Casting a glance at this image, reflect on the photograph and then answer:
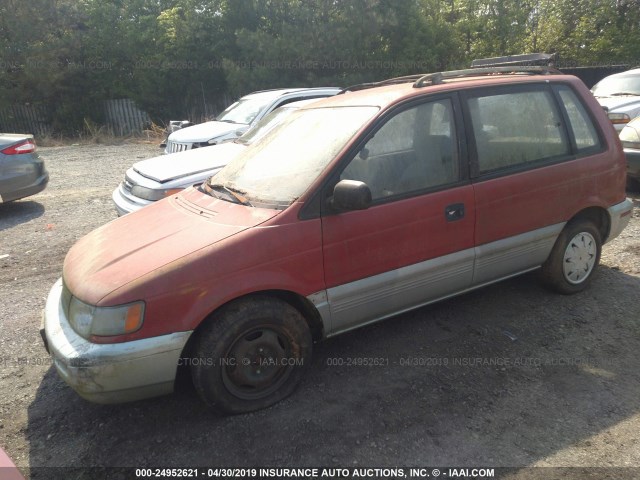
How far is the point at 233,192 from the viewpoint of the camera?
10.6 ft

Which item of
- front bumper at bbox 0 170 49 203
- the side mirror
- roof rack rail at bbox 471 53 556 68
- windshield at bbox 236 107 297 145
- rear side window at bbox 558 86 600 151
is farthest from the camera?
front bumper at bbox 0 170 49 203

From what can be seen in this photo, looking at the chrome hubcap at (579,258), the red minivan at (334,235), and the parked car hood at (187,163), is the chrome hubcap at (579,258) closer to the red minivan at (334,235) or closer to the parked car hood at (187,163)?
the red minivan at (334,235)

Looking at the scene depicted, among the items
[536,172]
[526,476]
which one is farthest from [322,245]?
[536,172]

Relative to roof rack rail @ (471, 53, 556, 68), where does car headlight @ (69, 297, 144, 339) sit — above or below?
below

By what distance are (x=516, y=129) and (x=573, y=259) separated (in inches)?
48.8

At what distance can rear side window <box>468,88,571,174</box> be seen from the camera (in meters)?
3.46

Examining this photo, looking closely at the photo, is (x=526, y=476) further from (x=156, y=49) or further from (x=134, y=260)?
(x=156, y=49)

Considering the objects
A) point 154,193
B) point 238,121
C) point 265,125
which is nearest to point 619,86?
point 265,125

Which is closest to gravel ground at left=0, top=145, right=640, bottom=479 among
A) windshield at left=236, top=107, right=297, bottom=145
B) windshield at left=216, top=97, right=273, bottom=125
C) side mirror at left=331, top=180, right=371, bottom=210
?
side mirror at left=331, top=180, right=371, bottom=210

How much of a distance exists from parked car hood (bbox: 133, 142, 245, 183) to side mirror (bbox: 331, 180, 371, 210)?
9.77 feet

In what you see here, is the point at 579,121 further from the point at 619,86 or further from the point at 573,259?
the point at 619,86

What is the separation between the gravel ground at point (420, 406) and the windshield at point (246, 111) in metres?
4.87

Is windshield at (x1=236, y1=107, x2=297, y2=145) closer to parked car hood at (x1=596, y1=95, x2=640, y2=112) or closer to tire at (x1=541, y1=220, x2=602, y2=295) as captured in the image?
tire at (x1=541, y1=220, x2=602, y2=295)

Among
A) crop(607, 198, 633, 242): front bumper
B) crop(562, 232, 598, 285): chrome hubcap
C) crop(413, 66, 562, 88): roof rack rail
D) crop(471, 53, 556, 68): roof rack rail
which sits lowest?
crop(562, 232, 598, 285): chrome hubcap
